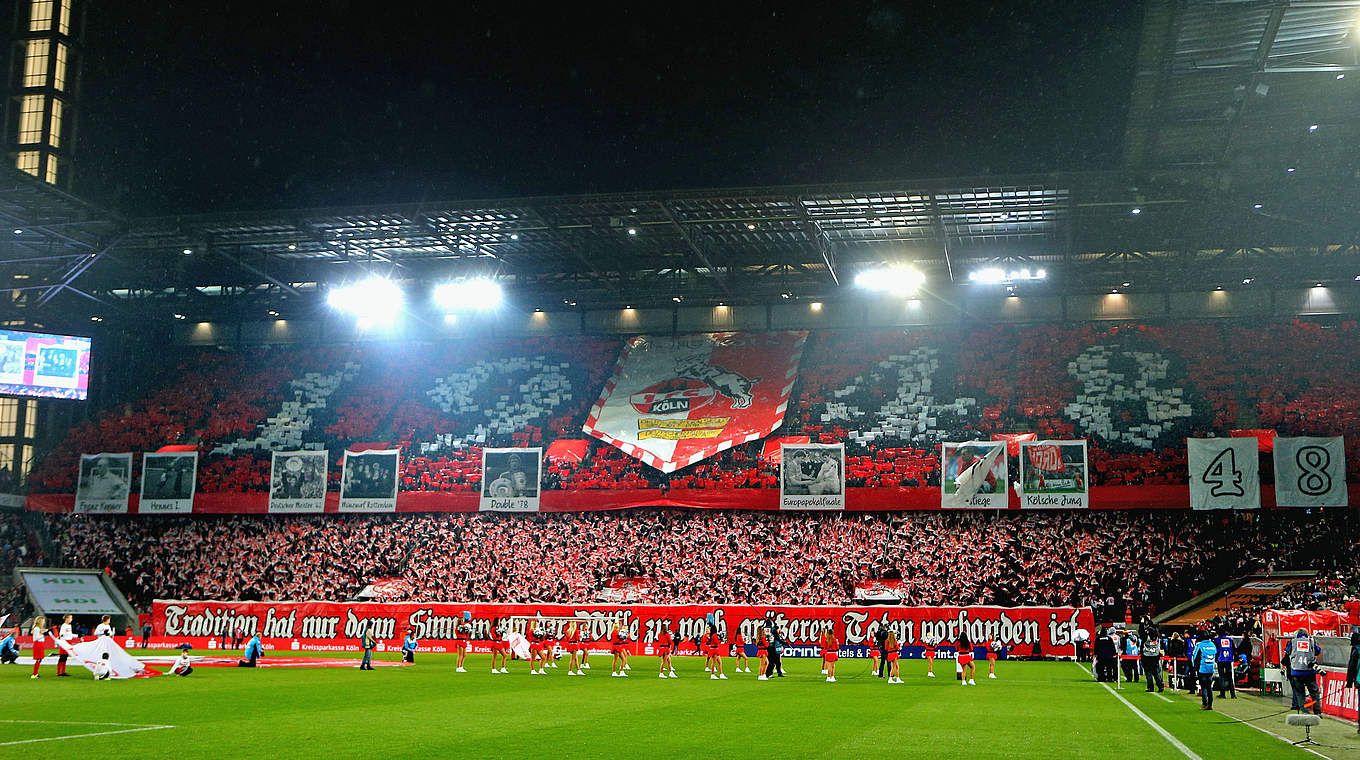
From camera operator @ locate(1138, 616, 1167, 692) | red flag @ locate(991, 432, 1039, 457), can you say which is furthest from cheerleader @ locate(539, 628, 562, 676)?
red flag @ locate(991, 432, 1039, 457)

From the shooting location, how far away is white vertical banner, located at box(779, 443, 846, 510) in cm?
3956

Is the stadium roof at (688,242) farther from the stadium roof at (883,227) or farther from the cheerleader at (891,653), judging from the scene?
the cheerleader at (891,653)

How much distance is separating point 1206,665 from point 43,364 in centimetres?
3689

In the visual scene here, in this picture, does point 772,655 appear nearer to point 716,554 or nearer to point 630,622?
point 630,622

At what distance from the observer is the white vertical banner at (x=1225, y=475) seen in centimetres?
3672

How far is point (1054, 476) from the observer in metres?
38.1

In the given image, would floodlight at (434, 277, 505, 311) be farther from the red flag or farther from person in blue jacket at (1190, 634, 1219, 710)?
person in blue jacket at (1190, 634, 1219, 710)

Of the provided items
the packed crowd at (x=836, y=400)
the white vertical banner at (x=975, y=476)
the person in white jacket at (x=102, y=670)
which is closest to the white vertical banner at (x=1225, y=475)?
the packed crowd at (x=836, y=400)

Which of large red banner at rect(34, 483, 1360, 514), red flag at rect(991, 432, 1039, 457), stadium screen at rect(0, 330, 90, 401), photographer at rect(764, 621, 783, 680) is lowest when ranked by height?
photographer at rect(764, 621, 783, 680)

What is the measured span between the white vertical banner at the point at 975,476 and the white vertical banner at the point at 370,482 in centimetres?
2062

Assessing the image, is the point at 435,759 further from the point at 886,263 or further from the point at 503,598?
the point at 886,263

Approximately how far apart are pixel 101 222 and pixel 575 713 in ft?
90.4

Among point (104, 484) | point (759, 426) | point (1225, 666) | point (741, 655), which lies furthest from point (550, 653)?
point (104, 484)

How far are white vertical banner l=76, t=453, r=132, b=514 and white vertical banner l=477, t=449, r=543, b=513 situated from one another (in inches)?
579
